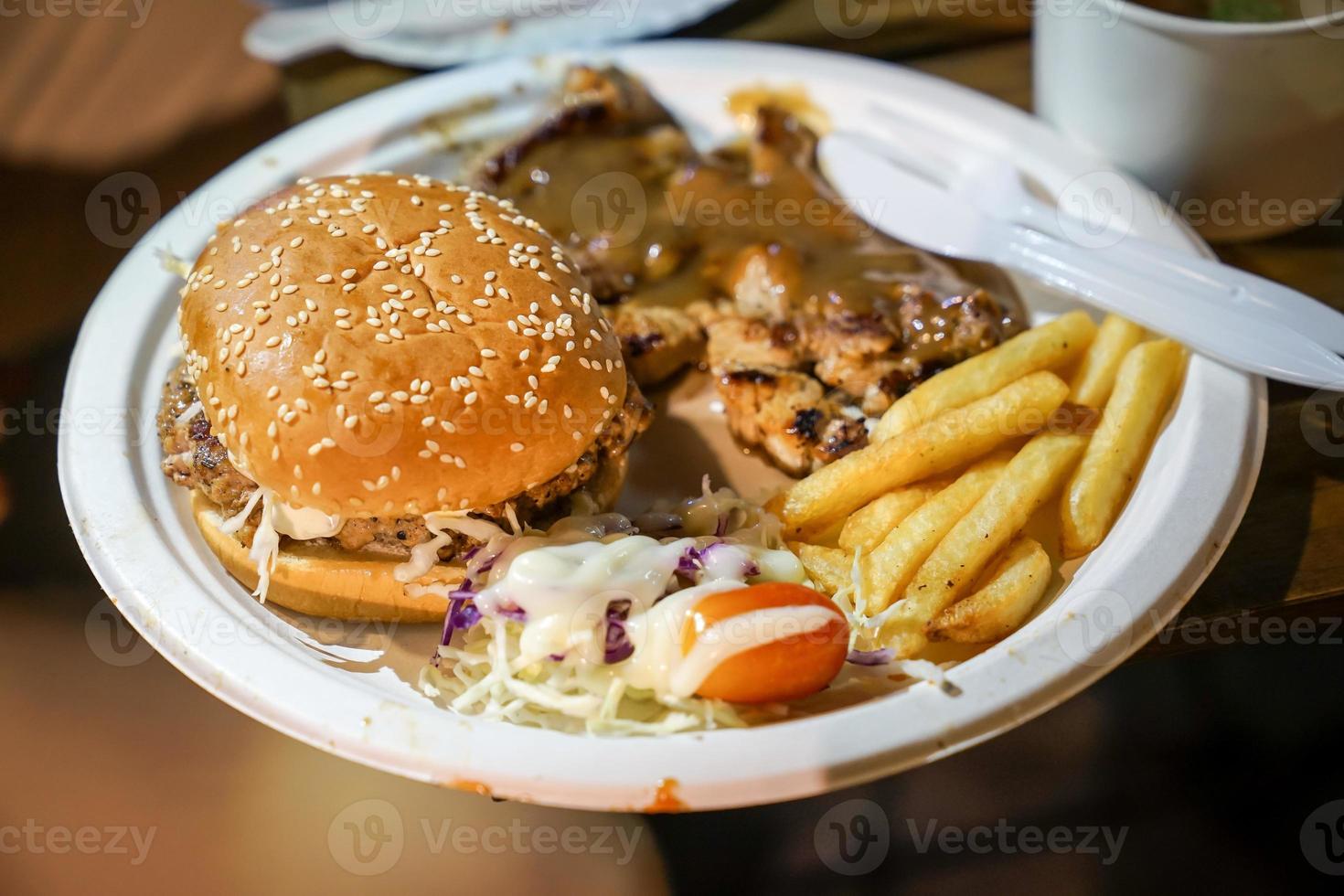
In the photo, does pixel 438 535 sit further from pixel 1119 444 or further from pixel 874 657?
pixel 1119 444

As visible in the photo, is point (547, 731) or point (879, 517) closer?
point (547, 731)

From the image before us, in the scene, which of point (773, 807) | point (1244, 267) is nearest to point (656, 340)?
point (773, 807)

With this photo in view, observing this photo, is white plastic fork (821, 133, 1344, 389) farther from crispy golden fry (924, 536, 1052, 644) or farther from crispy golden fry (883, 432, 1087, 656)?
crispy golden fry (924, 536, 1052, 644)

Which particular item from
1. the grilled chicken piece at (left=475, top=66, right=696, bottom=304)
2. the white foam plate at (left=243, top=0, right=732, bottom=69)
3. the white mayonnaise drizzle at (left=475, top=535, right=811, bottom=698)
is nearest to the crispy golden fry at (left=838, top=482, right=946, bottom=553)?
the white mayonnaise drizzle at (left=475, top=535, right=811, bottom=698)

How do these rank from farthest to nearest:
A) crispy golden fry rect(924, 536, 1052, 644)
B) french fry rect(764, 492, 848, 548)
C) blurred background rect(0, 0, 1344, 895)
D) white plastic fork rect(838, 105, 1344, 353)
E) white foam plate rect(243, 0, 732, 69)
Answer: white foam plate rect(243, 0, 732, 69)
white plastic fork rect(838, 105, 1344, 353)
french fry rect(764, 492, 848, 548)
blurred background rect(0, 0, 1344, 895)
crispy golden fry rect(924, 536, 1052, 644)

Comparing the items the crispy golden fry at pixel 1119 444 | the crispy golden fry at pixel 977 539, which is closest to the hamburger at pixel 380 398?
the crispy golden fry at pixel 977 539

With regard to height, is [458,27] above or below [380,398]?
above

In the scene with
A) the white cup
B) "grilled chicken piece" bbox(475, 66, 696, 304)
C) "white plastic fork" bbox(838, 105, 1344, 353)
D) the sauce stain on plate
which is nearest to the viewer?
the sauce stain on plate
